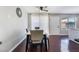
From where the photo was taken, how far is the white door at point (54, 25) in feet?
32.6

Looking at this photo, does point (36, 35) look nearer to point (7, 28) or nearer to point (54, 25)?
point (7, 28)

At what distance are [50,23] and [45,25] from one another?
574 millimetres

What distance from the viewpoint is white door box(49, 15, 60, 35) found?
9.92m

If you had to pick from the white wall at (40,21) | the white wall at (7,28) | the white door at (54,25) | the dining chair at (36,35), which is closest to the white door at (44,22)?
the white wall at (40,21)

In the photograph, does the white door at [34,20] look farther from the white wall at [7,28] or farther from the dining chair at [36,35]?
A: the dining chair at [36,35]

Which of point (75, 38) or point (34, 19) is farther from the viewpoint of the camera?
point (34, 19)

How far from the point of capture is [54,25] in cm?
997

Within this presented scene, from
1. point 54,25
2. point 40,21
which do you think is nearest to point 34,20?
point 40,21

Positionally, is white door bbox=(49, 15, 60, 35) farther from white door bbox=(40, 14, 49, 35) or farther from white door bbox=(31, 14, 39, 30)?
white door bbox=(31, 14, 39, 30)

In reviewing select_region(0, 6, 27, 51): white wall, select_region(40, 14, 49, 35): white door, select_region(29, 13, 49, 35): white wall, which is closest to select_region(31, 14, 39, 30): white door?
select_region(29, 13, 49, 35): white wall
